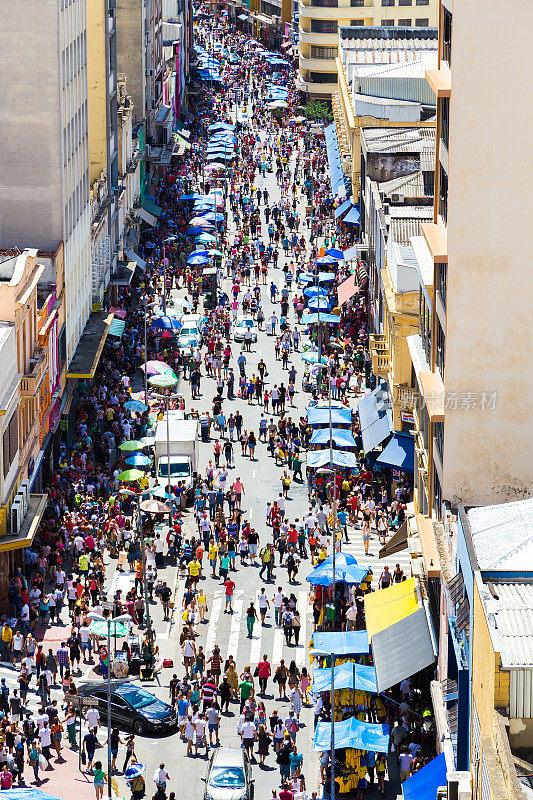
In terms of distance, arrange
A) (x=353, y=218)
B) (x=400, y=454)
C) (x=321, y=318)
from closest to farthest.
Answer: (x=400, y=454) → (x=321, y=318) → (x=353, y=218)

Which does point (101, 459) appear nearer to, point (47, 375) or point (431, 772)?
point (47, 375)

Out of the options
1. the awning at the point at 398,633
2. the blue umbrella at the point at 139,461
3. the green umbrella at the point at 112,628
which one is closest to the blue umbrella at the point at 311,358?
the blue umbrella at the point at 139,461

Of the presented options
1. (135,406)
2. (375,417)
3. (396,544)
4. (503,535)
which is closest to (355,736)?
(503,535)

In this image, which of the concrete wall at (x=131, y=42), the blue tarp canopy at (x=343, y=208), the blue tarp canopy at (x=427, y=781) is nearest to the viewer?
the blue tarp canopy at (x=427, y=781)

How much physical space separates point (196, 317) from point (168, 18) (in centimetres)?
7505

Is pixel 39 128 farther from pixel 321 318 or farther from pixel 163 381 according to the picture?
pixel 321 318

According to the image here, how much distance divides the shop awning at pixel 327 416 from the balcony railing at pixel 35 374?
46.8 ft

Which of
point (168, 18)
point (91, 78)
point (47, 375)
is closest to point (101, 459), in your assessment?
point (47, 375)

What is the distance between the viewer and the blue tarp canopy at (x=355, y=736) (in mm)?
45250

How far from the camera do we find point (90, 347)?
3137 inches

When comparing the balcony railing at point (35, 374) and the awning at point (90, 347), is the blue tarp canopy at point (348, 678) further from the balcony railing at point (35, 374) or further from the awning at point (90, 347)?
the awning at point (90, 347)

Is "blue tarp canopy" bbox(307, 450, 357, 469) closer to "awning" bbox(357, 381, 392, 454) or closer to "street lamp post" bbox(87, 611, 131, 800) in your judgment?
"awning" bbox(357, 381, 392, 454)

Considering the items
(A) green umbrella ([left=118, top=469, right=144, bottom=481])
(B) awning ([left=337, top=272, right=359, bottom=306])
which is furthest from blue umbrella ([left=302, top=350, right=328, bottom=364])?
(A) green umbrella ([left=118, top=469, right=144, bottom=481])

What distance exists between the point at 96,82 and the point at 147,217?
26.6 m
